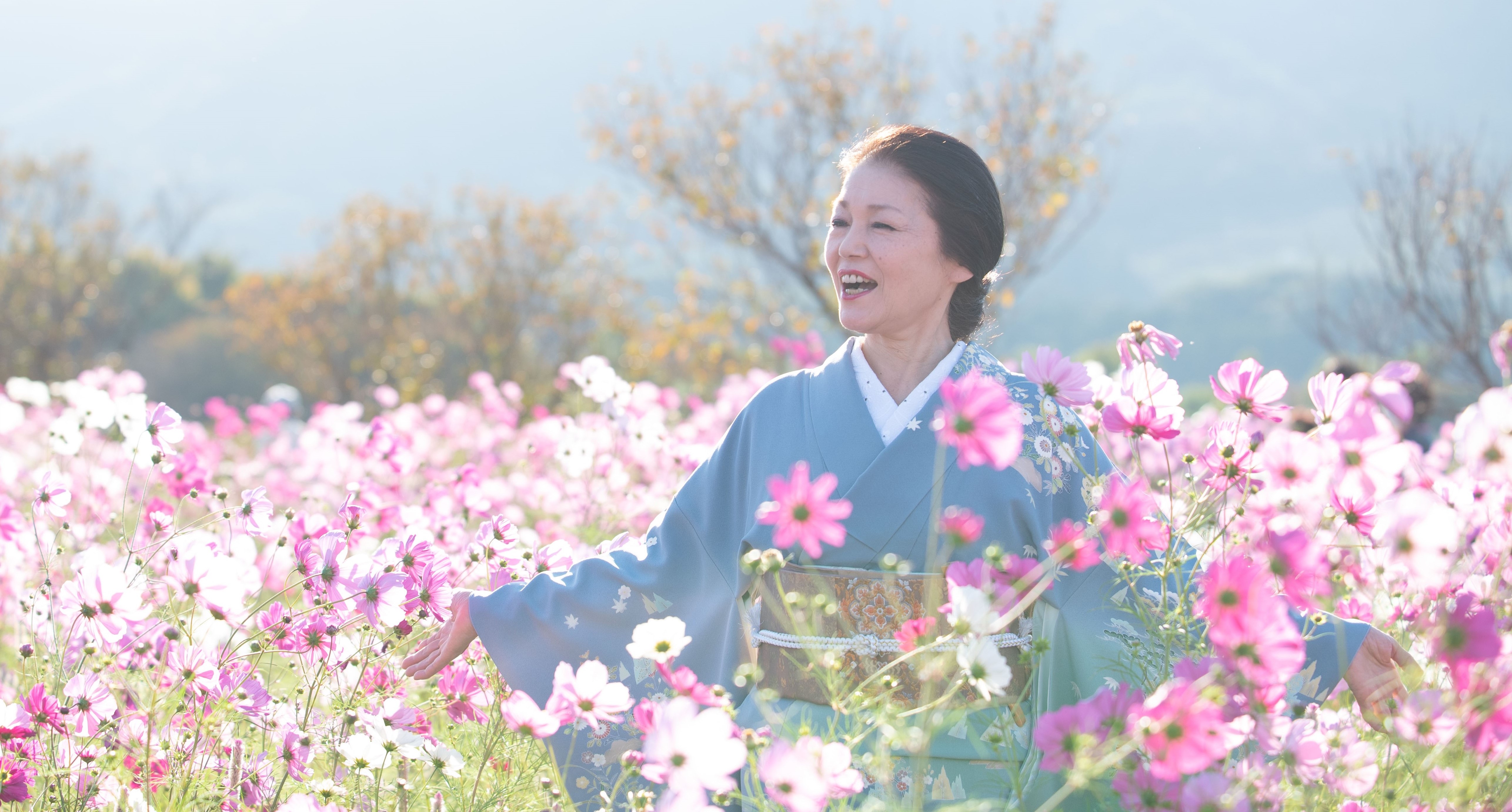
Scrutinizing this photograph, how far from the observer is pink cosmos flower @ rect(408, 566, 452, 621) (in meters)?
1.50

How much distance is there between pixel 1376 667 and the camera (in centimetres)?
134

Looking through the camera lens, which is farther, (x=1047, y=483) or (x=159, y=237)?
(x=159, y=237)

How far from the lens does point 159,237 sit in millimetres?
22641

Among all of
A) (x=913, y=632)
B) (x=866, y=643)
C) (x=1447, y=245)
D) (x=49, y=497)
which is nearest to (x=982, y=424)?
(x=913, y=632)

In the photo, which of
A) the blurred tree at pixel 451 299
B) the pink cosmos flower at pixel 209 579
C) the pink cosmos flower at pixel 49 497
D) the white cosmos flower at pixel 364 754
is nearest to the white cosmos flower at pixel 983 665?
the white cosmos flower at pixel 364 754

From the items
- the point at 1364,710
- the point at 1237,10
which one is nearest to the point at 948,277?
the point at 1364,710

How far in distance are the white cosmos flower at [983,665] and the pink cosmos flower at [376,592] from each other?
0.75 m

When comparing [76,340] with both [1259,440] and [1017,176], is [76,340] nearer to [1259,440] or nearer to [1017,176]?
[1017,176]

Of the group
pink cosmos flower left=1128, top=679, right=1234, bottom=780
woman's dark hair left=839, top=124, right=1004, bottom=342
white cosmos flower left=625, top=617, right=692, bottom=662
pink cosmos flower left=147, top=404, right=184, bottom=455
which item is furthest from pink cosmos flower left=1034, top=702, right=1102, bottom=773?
pink cosmos flower left=147, top=404, right=184, bottom=455

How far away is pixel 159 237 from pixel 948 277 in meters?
24.2

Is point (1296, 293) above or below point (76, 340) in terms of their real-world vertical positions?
below

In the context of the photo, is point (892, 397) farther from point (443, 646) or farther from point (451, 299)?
point (451, 299)

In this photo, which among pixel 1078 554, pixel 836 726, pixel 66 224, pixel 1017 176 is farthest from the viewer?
pixel 66 224

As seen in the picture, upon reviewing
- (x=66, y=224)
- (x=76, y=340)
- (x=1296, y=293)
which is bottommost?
(x=1296, y=293)
